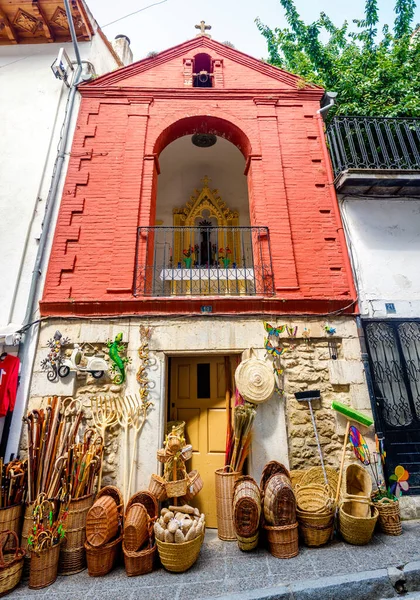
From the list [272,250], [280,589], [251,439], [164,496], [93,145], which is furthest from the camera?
[93,145]

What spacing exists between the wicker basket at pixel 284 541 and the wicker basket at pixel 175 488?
3.48 feet

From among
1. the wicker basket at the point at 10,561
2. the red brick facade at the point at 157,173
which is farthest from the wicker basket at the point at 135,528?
the red brick facade at the point at 157,173

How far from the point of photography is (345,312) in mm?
4953

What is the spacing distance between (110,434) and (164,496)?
113 centimetres

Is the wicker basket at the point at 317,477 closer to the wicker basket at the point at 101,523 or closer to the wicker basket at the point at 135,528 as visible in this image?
the wicker basket at the point at 135,528

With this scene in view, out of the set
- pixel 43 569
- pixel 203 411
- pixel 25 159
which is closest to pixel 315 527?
pixel 203 411

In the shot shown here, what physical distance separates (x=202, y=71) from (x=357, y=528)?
29.5ft

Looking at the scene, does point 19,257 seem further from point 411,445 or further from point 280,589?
point 411,445

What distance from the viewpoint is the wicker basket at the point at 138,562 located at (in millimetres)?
2975

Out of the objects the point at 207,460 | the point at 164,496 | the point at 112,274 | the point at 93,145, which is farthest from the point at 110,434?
the point at 93,145

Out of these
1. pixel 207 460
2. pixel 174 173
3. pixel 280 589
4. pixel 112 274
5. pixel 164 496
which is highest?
pixel 174 173

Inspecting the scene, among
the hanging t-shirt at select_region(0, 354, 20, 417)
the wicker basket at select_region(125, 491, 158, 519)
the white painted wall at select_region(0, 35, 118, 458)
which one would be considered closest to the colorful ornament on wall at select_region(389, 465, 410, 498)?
the wicker basket at select_region(125, 491, 158, 519)

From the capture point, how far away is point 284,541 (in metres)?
3.21

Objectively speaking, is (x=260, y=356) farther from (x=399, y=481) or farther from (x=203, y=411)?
(x=399, y=481)
